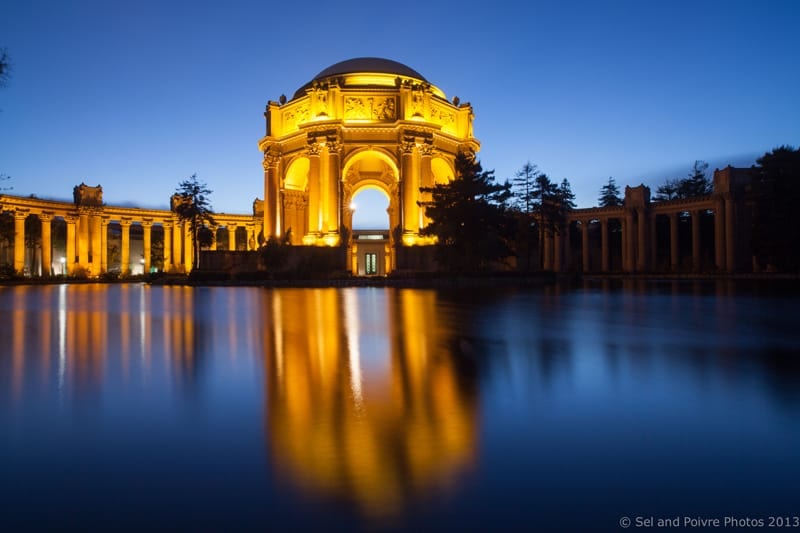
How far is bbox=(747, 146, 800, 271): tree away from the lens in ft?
112

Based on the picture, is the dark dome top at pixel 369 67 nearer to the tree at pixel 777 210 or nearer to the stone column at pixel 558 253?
the stone column at pixel 558 253

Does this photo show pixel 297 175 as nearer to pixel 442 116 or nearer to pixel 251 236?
pixel 442 116

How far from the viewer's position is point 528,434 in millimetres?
3523

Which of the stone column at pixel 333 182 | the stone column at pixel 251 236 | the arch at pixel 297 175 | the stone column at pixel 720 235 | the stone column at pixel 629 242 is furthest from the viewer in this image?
the stone column at pixel 251 236

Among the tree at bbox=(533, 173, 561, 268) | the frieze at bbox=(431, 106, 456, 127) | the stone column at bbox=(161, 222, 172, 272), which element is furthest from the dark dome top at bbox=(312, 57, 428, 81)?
the stone column at bbox=(161, 222, 172, 272)

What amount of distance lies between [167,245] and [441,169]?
39.2 meters

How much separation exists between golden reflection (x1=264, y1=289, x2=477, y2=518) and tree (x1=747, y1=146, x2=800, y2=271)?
117ft

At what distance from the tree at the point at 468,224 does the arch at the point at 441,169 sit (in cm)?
1456

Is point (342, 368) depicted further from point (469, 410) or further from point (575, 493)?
point (575, 493)

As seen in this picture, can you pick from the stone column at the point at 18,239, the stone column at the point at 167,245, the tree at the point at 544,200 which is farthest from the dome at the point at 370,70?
the stone column at the point at 18,239

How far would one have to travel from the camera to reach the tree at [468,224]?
104 ft

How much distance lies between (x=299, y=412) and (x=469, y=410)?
132cm

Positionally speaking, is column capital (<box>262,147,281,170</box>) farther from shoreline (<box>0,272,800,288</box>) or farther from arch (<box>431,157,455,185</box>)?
arch (<box>431,157,455,185</box>)

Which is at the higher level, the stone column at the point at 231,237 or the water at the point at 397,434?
the stone column at the point at 231,237
